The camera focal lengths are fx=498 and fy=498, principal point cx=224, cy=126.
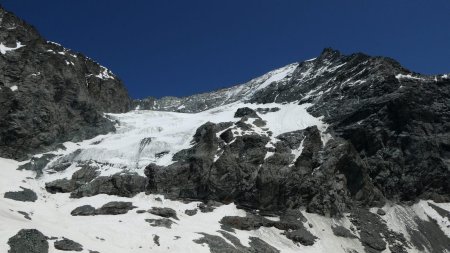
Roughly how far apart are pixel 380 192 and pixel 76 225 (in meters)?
51.0

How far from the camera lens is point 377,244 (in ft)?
233

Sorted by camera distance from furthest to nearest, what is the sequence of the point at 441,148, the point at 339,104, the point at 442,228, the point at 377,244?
the point at 339,104 < the point at 441,148 < the point at 442,228 < the point at 377,244

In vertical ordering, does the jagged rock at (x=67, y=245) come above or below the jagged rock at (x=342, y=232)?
below

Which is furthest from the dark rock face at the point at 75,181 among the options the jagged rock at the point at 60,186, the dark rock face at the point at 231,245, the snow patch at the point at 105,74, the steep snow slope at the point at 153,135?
the snow patch at the point at 105,74

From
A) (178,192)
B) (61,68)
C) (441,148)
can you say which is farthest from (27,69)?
(441,148)

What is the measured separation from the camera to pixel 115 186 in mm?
77188

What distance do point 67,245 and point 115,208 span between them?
20.0 m

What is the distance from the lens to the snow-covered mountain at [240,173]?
209 ft

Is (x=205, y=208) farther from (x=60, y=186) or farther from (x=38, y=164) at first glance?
(x=38, y=164)

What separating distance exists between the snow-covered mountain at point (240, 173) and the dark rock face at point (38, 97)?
0.33 metres

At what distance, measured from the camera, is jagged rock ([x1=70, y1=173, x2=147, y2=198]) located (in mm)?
75463

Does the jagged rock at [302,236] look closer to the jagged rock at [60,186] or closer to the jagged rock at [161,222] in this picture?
the jagged rock at [161,222]

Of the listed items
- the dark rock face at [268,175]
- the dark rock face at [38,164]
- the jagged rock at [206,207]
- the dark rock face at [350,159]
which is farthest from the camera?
the dark rock face at [38,164]

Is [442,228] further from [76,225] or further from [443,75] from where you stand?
[76,225]
